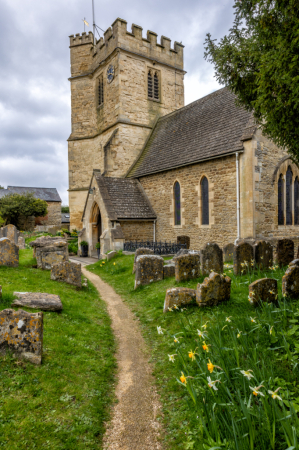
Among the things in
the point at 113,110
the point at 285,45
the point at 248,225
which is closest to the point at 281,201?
the point at 248,225

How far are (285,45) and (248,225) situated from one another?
8.33 m

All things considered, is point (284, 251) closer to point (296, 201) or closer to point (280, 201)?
point (280, 201)

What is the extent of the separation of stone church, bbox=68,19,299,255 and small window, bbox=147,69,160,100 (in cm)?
8

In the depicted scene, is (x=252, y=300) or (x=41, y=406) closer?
(x=41, y=406)

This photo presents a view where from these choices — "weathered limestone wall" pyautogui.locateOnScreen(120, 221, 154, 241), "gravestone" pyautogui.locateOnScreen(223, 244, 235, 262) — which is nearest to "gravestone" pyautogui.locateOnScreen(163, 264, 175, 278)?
"gravestone" pyautogui.locateOnScreen(223, 244, 235, 262)

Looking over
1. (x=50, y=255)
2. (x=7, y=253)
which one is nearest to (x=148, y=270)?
(x=50, y=255)

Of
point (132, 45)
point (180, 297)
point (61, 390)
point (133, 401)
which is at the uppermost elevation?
point (132, 45)

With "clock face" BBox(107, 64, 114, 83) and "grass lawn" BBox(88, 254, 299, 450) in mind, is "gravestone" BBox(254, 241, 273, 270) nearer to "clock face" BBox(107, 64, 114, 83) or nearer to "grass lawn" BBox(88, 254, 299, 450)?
"grass lawn" BBox(88, 254, 299, 450)

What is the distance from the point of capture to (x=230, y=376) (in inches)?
119

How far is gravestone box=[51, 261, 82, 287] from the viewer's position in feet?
25.7

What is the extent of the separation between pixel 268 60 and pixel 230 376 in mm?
5015

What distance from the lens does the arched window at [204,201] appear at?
46.4ft

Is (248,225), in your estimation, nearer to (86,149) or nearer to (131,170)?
(131,170)

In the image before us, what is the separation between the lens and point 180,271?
709 cm
